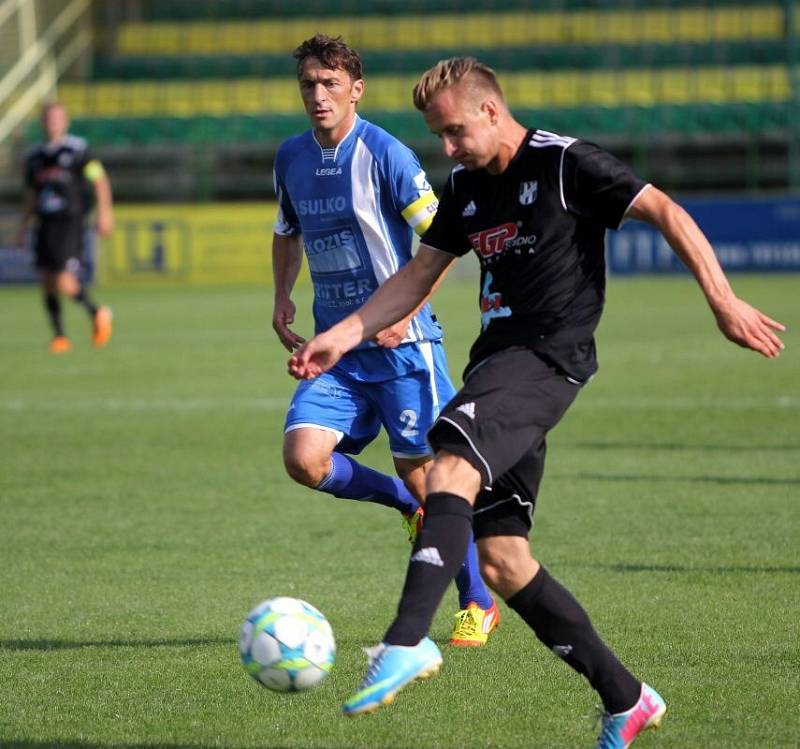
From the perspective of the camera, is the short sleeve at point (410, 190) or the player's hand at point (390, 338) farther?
the short sleeve at point (410, 190)

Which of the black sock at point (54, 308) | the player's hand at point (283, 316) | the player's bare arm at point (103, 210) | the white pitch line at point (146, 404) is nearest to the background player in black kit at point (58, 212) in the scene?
the black sock at point (54, 308)

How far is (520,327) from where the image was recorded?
4.28 m

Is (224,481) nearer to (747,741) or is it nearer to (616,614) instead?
(616,614)

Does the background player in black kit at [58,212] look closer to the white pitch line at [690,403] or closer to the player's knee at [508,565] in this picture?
the white pitch line at [690,403]

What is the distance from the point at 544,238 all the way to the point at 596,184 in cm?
22

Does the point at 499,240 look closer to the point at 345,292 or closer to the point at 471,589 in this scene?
the point at 345,292

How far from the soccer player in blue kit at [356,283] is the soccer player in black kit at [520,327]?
4.40ft

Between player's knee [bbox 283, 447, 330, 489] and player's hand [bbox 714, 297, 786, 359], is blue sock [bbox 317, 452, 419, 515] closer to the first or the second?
player's knee [bbox 283, 447, 330, 489]

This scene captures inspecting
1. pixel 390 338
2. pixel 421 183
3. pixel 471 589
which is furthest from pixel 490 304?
pixel 471 589

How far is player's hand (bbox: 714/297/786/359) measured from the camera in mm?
3891

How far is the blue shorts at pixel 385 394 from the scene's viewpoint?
5773 millimetres

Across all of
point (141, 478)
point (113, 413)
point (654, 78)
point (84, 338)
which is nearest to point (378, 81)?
point (654, 78)

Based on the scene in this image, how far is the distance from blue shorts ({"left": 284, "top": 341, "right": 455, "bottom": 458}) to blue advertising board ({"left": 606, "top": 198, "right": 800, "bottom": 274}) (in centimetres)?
2191

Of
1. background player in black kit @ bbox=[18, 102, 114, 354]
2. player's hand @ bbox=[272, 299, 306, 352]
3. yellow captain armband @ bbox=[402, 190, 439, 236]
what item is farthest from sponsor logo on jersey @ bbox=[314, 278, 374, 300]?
background player in black kit @ bbox=[18, 102, 114, 354]
